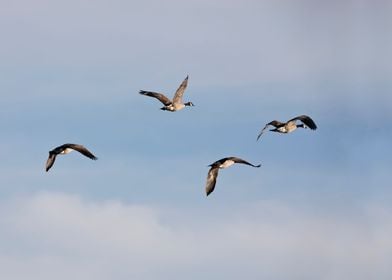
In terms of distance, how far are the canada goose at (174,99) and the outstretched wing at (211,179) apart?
20.4 m

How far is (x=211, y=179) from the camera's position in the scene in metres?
103

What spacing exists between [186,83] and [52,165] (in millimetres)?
26073

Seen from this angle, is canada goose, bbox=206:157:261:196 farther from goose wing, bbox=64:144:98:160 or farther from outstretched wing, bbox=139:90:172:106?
outstretched wing, bbox=139:90:172:106

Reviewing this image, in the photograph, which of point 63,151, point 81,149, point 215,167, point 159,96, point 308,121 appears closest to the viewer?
point 215,167

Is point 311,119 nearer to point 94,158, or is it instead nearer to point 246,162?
point 246,162

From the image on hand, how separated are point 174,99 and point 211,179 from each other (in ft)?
83.0

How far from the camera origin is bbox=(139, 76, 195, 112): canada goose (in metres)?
124

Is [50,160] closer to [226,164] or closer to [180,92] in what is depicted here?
[226,164]

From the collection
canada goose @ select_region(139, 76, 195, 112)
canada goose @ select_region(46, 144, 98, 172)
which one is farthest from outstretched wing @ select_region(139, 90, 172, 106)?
canada goose @ select_region(46, 144, 98, 172)

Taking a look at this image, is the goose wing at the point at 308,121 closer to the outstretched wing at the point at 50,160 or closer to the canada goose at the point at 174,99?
the canada goose at the point at 174,99

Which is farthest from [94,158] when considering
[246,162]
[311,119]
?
[311,119]

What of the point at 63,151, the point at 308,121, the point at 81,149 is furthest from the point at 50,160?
the point at 308,121

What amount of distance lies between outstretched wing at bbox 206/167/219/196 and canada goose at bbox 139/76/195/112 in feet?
66.9

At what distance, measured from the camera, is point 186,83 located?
5074 inches
